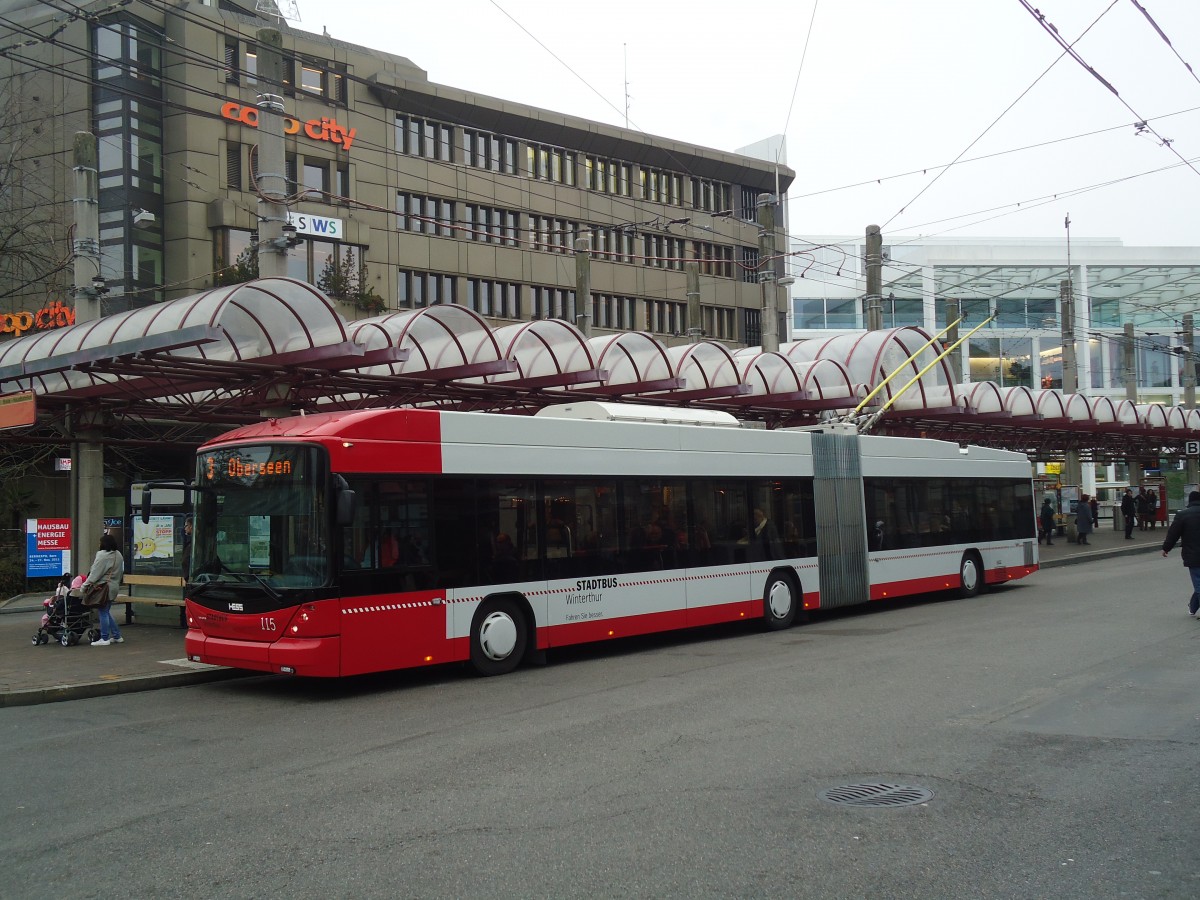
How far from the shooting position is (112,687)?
12.0m

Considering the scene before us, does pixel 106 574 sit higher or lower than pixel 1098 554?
higher

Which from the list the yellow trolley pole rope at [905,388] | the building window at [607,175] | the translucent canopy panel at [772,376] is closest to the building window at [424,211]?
the building window at [607,175]

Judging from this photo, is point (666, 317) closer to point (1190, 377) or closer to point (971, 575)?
point (1190, 377)

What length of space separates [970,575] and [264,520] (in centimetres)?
1486

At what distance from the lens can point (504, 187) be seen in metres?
47.3

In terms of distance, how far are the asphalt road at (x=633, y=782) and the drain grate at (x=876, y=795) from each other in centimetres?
11

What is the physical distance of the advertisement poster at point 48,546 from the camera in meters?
23.2

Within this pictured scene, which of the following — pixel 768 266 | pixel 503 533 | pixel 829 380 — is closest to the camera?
A: pixel 503 533

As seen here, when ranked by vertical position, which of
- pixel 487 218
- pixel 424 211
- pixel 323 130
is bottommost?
pixel 424 211

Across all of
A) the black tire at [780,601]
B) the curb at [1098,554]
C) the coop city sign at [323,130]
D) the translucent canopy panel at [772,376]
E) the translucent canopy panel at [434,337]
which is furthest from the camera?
the coop city sign at [323,130]

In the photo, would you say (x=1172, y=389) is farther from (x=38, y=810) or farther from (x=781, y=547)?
(x=38, y=810)

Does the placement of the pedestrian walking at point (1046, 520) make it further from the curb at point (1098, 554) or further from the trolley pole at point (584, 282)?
the trolley pole at point (584, 282)

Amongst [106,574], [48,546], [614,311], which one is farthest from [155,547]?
[614,311]

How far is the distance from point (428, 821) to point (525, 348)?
1452cm
